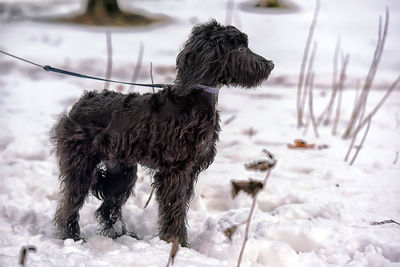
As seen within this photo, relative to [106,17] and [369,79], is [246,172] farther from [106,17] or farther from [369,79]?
[106,17]

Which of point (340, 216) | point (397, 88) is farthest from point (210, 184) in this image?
point (397, 88)

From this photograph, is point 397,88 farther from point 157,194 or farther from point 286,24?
point 157,194

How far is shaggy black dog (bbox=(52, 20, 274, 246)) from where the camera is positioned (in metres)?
3.12

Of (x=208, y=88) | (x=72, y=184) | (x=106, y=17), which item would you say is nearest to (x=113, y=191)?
(x=72, y=184)

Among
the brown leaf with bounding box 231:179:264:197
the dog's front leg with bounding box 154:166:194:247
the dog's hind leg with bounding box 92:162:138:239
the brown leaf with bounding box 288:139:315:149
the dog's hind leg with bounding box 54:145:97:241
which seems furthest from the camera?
the brown leaf with bounding box 288:139:315:149

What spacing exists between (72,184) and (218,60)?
4.58 feet

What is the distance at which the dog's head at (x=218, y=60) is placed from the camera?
3.08 metres

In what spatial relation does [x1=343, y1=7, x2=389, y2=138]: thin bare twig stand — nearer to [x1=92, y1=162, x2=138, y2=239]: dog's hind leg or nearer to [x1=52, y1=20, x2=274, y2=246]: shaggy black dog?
[x1=52, y1=20, x2=274, y2=246]: shaggy black dog

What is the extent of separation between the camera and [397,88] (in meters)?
8.39

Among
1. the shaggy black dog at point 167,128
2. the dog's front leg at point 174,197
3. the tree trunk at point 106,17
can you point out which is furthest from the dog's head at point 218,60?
the tree trunk at point 106,17

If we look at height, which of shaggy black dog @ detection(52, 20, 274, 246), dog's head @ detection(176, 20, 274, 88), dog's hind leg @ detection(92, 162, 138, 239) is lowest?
dog's hind leg @ detection(92, 162, 138, 239)

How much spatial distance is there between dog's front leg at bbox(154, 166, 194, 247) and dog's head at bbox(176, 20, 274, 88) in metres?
0.63

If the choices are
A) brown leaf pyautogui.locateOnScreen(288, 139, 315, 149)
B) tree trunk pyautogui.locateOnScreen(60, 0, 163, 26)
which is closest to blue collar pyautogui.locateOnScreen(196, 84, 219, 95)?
brown leaf pyautogui.locateOnScreen(288, 139, 315, 149)

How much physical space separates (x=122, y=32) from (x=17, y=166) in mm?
8366
